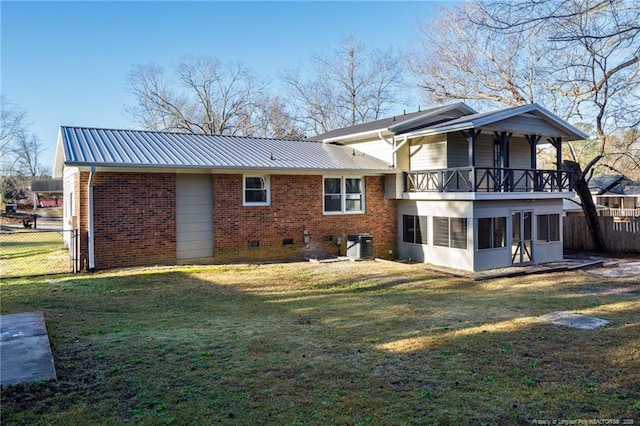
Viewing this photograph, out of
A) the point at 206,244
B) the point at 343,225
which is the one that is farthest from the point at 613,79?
the point at 206,244

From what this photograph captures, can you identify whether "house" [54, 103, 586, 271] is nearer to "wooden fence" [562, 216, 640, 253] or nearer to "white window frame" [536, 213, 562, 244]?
"white window frame" [536, 213, 562, 244]

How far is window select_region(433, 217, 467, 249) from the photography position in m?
14.7

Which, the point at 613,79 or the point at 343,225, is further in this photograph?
the point at 613,79

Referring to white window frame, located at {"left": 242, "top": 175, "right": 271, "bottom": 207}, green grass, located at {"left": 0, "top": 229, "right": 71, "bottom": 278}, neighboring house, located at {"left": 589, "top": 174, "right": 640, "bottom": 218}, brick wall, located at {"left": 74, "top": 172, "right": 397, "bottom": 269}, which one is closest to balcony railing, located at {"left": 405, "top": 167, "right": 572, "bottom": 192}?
brick wall, located at {"left": 74, "top": 172, "right": 397, "bottom": 269}

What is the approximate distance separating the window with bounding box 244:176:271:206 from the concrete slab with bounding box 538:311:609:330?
9.06 meters

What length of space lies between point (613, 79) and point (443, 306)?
14.5m

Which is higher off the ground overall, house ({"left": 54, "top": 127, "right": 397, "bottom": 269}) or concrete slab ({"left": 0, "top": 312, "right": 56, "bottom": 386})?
house ({"left": 54, "top": 127, "right": 397, "bottom": 269})

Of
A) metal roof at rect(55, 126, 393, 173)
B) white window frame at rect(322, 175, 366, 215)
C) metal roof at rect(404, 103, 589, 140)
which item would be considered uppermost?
metal roof at rect(404, 103, 589, 140)

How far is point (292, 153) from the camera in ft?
55.7

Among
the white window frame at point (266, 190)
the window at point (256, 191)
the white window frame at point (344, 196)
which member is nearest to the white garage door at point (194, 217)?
the white window frame at point (266, 190)

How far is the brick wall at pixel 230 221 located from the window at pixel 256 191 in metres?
0.21

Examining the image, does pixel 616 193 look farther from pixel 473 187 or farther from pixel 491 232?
pixel 473 187

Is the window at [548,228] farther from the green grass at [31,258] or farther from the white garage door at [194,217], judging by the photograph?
the green grass at [31,258]

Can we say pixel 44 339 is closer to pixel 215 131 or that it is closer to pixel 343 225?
pixel 343 225
